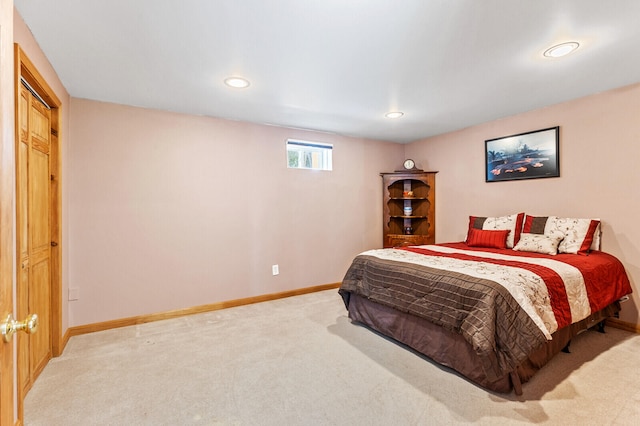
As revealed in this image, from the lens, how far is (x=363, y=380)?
216 centimetres

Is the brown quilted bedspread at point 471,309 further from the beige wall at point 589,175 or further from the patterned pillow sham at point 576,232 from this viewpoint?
the beige wall at point 589,175

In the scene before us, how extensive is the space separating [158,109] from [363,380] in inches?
131

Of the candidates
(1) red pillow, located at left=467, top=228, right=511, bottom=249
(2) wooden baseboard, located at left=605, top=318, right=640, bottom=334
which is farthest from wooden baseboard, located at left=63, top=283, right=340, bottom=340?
(2) wooden baseboard, located at left=605, top=318, right=640, bottom=334

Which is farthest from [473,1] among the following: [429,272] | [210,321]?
[210,321]

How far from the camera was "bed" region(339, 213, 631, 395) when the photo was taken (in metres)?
1.95

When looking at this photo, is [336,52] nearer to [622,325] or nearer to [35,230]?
[35,230]

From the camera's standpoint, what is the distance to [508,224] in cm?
361

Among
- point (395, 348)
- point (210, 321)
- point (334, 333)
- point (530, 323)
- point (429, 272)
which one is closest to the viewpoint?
point (530, 323)

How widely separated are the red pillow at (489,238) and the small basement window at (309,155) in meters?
2.12

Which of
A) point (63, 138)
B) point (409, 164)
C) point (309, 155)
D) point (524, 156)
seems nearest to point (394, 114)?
point (309, 155)

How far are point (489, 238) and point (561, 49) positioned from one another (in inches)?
77.9

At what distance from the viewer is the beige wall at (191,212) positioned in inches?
123

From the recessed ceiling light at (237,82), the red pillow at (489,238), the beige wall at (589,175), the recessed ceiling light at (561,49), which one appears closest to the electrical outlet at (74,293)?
the recessed ceiling light at (237,82)

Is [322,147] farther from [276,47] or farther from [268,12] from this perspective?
[268,12]
